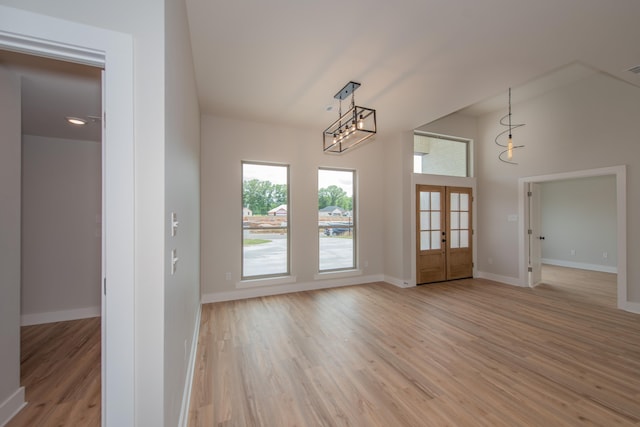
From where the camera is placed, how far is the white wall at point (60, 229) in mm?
3471

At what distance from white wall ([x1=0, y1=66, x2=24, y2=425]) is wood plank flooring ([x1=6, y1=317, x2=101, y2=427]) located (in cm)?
19

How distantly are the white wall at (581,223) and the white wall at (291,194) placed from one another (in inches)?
168

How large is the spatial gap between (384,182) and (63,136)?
5452 mm

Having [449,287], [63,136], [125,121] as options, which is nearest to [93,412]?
[125,121]

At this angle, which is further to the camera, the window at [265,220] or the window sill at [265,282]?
the window at [265,220]

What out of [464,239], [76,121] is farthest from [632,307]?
[76,121]

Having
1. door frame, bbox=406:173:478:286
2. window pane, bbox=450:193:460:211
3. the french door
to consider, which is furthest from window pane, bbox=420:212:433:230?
window pane, bbox=450:193:460:211

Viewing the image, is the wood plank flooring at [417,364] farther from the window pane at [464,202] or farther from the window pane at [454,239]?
the window pane at [464,202]

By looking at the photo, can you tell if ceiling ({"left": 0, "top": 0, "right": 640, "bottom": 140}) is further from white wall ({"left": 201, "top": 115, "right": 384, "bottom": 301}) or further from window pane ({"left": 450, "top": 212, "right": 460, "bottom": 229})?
window pane ({"left": 450, "top": 212, "right": 460, "bottom": 229})

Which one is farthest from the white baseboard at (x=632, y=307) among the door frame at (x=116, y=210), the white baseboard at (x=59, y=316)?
the white baseboard at (x=59, y=316)

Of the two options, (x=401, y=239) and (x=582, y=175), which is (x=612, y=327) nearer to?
(x=582, y=175)

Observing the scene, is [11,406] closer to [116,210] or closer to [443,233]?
[116,210]

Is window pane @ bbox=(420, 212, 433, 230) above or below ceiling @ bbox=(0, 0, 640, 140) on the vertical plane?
below

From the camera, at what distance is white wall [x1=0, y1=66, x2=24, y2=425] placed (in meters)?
1.75
